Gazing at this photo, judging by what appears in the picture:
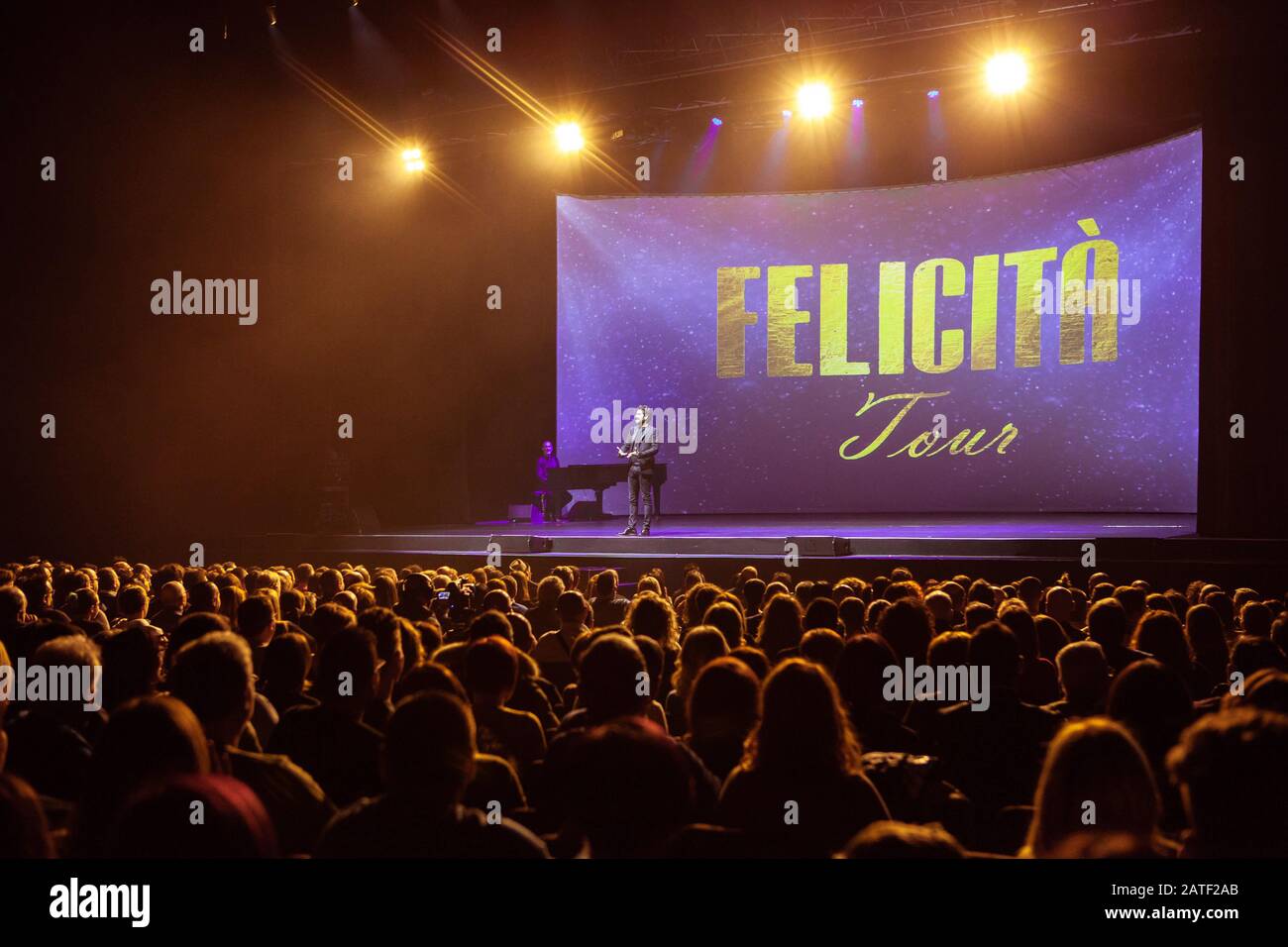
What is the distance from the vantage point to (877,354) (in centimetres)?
1612

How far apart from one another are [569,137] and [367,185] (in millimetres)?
2873

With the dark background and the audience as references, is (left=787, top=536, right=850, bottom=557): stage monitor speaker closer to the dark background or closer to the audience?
the dark background

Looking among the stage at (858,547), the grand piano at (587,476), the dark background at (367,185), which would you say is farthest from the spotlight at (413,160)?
the stage at (858,547)

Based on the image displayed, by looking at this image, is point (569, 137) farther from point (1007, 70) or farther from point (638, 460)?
point (1007, 70)

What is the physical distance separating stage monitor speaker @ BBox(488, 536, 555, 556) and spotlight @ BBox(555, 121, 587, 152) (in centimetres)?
493

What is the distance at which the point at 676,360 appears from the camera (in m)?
17.1

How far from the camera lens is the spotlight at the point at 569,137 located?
12.8 m

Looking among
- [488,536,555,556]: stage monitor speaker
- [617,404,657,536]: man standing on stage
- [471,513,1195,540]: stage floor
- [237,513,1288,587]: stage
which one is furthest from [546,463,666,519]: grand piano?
[488,536,555,556]: stage monitor speaker

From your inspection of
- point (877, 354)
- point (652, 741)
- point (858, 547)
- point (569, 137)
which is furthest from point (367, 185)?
point (652, 741)

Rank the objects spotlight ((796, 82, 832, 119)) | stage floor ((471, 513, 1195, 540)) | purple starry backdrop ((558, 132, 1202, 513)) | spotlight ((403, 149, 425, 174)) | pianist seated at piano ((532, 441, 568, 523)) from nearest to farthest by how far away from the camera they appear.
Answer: stage floor ((471, 513, 1195, 540))
spotlight ((796, 82, 832, 119))
spotlight ((403, 149, 425, 174))
purple starry backdrop ((558, 132, 1202, 513))
pianist seated at piano ((532, 441, 568, 523))

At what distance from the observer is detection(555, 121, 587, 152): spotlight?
1277cm

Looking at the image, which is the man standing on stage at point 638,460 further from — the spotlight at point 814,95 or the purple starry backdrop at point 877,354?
the purple starry backdrop at point 877,354

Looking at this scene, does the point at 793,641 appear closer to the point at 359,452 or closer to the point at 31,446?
the point at 31,446
